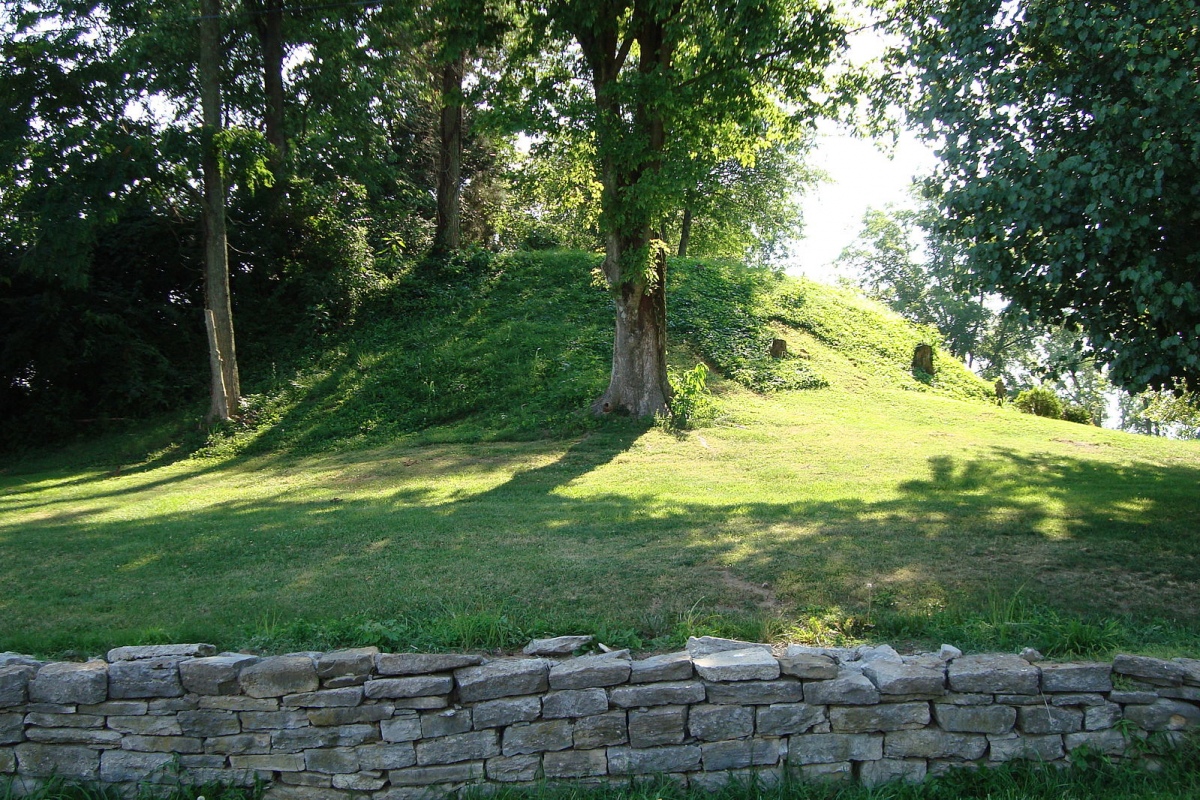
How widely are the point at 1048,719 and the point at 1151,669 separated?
1.98ft

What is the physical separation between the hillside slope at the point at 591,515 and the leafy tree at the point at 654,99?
230cm

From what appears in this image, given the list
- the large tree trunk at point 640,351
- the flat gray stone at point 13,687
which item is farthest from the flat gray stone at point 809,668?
the large tree trunk at point 640,351

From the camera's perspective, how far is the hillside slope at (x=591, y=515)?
5945mm

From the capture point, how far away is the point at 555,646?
502 cm

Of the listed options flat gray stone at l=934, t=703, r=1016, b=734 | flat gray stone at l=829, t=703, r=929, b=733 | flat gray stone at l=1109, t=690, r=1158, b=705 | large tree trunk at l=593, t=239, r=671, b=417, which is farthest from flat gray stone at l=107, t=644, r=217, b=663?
large tree trunk at l=593, t=239, r=671, b=417

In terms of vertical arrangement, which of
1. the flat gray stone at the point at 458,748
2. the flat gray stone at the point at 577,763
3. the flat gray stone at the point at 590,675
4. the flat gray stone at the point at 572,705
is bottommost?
the flat gray stone at the point at 577,763

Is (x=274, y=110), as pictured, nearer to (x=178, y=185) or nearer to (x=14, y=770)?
(x=178, y=185)

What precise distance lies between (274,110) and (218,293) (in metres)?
5.09

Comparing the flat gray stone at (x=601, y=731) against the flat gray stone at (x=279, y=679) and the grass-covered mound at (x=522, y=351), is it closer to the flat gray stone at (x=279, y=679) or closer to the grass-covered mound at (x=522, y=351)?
the flat gray stone at (x=279, y=679)

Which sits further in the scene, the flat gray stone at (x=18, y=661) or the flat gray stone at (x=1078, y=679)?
the flat gray stone at (x=18, y=661)

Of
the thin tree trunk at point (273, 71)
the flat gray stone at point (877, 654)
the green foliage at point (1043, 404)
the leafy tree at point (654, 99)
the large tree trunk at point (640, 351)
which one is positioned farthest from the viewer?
the thin tree trunk at point (273, 71)

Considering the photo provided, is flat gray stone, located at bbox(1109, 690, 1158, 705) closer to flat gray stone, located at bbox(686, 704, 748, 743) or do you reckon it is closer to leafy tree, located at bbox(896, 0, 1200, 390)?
flat gray stone, located at bbox(686, 704, 748, 743)

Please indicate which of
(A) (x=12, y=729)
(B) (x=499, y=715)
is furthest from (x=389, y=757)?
(A) (x=12, y=729)

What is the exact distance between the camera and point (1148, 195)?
6.14 metres
